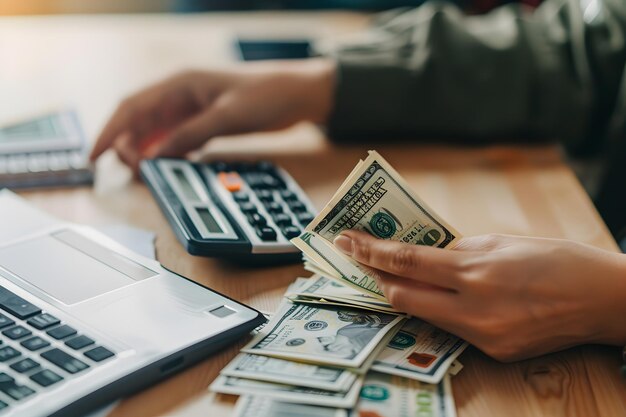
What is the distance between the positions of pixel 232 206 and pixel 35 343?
0.31 meters

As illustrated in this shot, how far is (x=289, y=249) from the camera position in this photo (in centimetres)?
78

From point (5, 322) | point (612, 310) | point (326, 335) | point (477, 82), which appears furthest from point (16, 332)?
point (477, 82)

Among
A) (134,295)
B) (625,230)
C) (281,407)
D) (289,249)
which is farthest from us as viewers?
(625,230)

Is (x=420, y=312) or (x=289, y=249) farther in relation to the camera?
(x=289, y=249)

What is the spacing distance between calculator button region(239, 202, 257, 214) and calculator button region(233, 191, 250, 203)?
13 mm

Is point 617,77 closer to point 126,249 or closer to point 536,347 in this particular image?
point 536,347

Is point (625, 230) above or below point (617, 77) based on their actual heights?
below

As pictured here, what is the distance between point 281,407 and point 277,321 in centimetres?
12

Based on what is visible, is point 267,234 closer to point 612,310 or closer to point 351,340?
point 351,340

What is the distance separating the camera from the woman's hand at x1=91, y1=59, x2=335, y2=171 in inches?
40.3

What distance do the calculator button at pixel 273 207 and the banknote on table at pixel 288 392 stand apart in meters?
0.28

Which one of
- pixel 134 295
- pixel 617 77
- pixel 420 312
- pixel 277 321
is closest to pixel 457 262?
pixel 420 312

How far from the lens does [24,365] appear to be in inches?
21.6

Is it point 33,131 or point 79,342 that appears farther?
point 33,131
